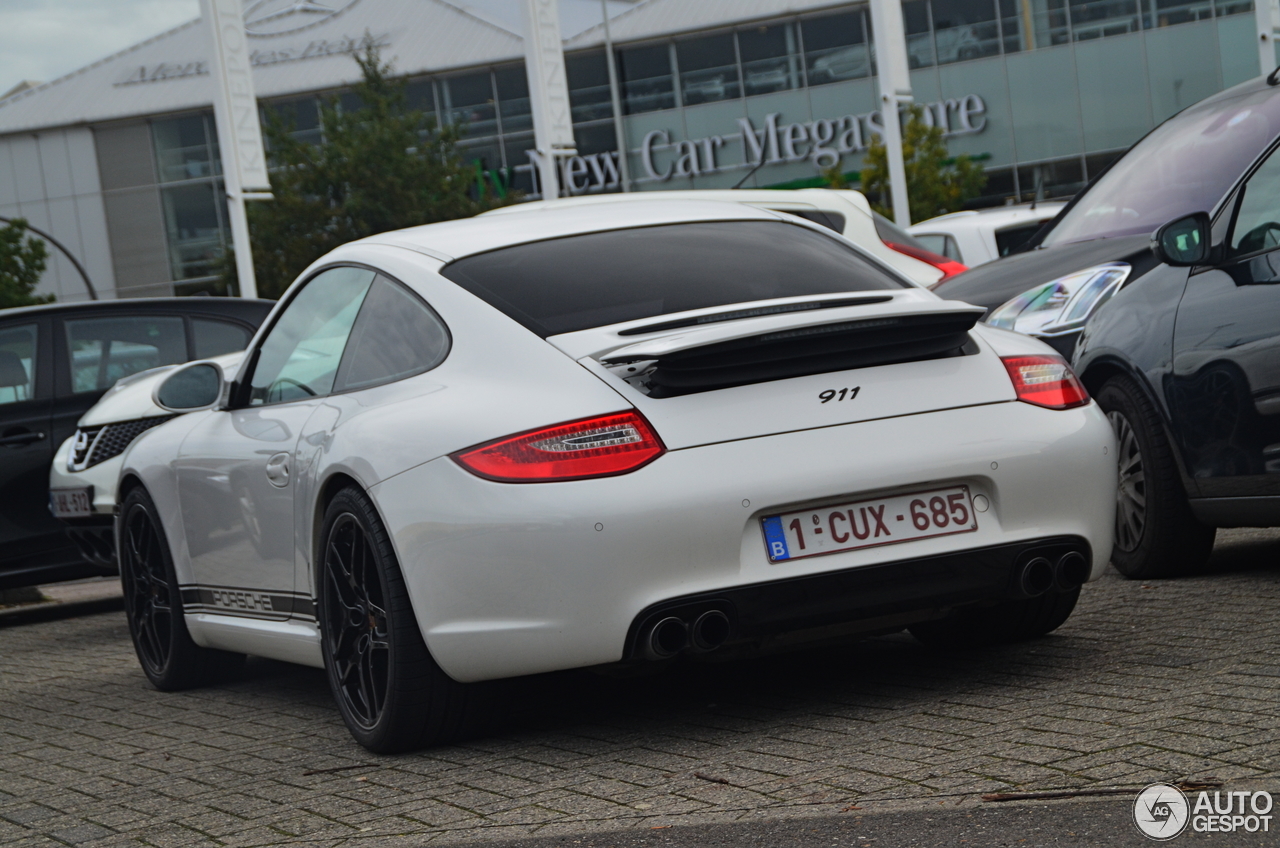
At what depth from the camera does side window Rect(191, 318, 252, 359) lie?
9398mm

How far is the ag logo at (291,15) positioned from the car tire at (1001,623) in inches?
2103

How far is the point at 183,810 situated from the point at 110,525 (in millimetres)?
4266

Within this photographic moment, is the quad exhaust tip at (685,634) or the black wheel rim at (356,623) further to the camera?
the black wheel rim at (356,623)

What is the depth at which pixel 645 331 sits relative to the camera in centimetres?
430

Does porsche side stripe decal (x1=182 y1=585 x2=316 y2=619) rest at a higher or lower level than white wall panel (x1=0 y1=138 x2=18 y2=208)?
lower

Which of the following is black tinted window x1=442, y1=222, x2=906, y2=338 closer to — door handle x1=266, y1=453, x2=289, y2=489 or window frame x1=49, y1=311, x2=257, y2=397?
door handle x1=266, y1=453, x2=289, y2=489

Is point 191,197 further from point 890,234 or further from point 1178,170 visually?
point 1178,170

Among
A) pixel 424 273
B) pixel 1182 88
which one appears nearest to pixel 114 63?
pixel 1182 88

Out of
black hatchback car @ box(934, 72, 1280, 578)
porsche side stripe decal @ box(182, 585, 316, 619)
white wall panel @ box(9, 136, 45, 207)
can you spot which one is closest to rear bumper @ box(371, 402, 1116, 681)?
porsche side stripe decal @ box(182, 585, 316, 619)

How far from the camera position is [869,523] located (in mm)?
4164

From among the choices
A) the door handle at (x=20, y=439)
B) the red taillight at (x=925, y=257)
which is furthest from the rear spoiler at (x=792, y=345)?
the red taillight at (x=925, y=257)

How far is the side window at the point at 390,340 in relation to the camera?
15.1 feet

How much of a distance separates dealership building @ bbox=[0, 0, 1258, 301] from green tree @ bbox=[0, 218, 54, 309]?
720cm

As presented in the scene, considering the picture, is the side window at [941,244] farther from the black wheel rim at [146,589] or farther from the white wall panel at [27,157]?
the white wall panel at [27,157]
